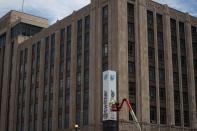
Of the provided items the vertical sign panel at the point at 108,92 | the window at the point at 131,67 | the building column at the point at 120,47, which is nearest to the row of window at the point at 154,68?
the window at the point at 131,67

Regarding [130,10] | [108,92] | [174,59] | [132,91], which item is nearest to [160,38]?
[174,59]

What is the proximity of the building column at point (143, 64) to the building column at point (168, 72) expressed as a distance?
175 inches

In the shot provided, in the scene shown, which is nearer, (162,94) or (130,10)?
(162,94)

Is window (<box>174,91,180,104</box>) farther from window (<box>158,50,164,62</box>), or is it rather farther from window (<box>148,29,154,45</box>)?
window (<box>148,29,154,45</box>)

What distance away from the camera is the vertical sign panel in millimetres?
59281

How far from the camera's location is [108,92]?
5962 cm

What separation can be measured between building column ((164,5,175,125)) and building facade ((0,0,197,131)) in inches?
6.1

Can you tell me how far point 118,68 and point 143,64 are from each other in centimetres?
511

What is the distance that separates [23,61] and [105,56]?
29.6 meters

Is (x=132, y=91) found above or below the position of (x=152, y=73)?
below

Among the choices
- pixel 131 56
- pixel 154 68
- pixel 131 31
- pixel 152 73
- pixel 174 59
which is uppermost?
pixel 131 31

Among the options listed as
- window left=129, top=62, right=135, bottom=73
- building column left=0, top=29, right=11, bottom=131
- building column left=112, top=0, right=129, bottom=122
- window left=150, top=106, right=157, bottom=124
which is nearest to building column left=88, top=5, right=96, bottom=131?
building column left=112, top=0, right=129, bottom=122

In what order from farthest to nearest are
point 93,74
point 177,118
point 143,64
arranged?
point 177,118
point 93,74
point 143,64

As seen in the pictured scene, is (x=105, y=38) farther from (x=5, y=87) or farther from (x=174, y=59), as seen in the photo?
(x=5, y=87)
